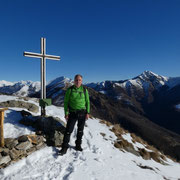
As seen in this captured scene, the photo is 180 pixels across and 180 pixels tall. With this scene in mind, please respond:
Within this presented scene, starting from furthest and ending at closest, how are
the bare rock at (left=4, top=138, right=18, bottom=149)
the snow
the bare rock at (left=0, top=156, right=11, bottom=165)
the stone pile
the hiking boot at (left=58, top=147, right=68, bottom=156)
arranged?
the hiking boot at (left=58, top=147, right=68, bottom=156) < the bare rock at (left=4, top=138, right=18, bottom=149) < the stone pile < the bare rock at (left=0, top=156, right=11, bottom=165) < the snow

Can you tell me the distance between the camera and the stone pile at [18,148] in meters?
4.82

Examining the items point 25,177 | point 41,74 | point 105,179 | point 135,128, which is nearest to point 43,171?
point 25,177

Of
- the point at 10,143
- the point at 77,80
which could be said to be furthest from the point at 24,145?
the point at 77,80

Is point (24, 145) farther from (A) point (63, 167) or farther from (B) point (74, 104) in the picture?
(B) point (74, 104)

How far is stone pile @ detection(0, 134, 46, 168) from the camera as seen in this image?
4.82 meters

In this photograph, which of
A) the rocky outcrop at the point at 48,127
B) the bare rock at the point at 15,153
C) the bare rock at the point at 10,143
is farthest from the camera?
the rocky outcrop at the point at 48,127

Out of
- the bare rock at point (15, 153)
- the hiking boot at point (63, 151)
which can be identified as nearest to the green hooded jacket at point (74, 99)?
the hiking boot at point (63, 151)

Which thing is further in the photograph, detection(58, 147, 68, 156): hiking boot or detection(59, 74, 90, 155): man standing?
detection(59, 74, 90, 155): man standing

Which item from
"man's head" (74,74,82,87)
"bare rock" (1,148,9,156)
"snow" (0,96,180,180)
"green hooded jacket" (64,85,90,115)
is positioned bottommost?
"snow" (0,96,180,180)

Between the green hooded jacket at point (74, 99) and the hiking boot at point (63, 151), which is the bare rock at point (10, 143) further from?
the green hooded jacket at point (74, 99)

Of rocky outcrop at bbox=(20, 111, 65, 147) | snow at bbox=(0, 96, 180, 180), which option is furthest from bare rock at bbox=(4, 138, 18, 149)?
rocky outcrop at bbox=(20, 111, 65, 147)

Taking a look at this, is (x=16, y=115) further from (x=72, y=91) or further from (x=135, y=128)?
(x=135, y=128)

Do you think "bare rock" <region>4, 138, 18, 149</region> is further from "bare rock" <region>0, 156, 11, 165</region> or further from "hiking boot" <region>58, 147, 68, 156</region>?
"hiking boot" <region>58, 147, 68, 156</region>

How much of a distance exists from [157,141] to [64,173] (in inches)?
4969
